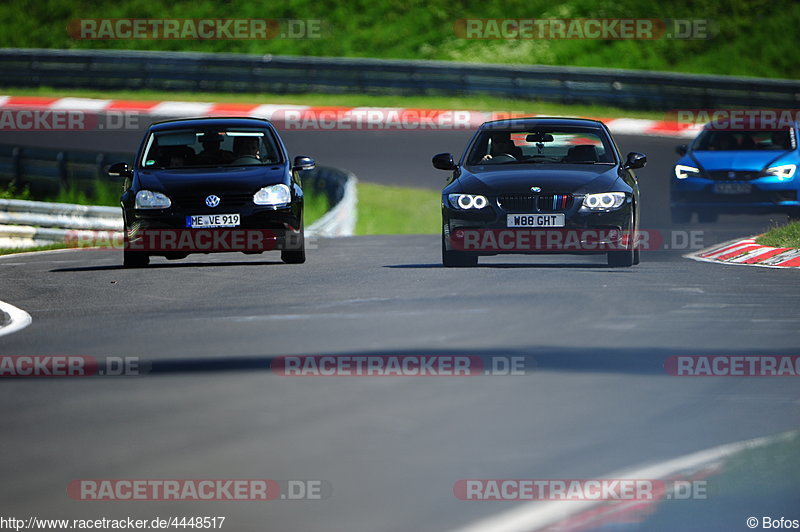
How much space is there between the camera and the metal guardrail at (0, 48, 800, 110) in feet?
113

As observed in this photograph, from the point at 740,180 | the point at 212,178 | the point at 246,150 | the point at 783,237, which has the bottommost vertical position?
the point at 783,237

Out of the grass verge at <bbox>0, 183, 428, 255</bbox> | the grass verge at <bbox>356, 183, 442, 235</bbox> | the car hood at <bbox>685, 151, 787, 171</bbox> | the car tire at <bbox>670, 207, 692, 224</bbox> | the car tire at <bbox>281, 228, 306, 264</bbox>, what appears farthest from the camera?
the grass verge at <bbox>356, 183, 442, 235</bbox>

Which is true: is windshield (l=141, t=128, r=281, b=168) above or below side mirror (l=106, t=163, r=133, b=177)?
above

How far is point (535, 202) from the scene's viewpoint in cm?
1387

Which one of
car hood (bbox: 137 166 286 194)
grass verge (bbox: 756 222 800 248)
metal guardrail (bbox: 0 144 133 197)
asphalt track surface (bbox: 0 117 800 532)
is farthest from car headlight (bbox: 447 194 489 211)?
metal guardrail (bbox: 0 144 133 197)

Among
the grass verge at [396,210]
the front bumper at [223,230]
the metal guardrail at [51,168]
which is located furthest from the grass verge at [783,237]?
the metal guardrail at [51,168]

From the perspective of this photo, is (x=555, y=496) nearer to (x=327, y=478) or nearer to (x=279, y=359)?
(x=327, y=478)

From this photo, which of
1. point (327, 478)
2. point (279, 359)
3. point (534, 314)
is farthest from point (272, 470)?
point (534, 314)

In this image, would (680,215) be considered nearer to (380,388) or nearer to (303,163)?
(303,163)

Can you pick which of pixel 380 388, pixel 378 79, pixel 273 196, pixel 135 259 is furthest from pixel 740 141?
pixel 378 79

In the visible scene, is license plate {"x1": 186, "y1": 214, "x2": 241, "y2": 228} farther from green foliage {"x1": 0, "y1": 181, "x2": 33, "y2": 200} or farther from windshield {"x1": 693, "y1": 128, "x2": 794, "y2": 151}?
green foliage {"x1": 0, "y1": 181, "x2": 33, "y2": 200}

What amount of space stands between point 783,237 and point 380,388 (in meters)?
10.3

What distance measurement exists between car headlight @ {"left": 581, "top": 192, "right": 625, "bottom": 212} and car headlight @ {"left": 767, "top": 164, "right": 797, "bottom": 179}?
269 inches

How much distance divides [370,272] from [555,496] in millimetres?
9147
